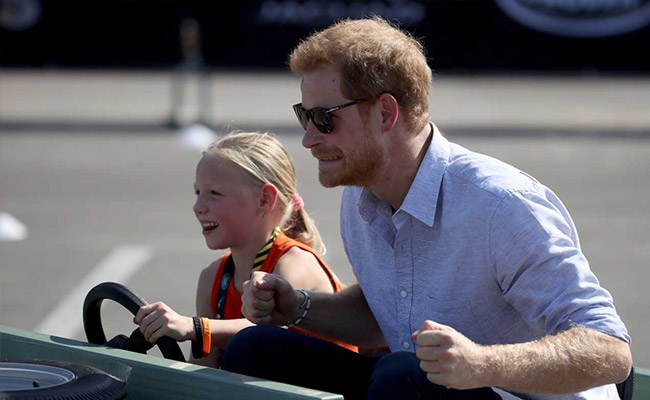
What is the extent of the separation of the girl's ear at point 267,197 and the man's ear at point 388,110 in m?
0.73

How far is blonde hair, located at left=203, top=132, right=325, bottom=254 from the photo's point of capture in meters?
3.49

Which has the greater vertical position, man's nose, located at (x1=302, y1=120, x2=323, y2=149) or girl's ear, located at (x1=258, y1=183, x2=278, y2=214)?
man's nose, located at (x1=302, y1=120, x2=323, y2=149)

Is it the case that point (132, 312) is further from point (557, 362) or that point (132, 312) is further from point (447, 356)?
point (557, 362)

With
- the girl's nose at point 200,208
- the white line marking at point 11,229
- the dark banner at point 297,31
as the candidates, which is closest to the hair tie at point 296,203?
the girl's nose at point 200,208

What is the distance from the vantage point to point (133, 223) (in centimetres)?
878

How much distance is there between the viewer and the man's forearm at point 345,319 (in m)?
3.16

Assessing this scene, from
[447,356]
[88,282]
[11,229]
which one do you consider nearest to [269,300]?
[447,356]

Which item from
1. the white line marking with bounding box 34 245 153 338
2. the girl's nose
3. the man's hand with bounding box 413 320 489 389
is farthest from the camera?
the white line marking with bounding box 34 245 153 338

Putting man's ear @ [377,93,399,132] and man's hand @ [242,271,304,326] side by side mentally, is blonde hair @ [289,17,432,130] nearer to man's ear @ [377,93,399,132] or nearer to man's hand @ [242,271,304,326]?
man's ear @ [377,93,399,132]

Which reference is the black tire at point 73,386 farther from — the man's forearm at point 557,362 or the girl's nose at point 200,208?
the girl's nose at point 200,208

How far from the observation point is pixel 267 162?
354cm

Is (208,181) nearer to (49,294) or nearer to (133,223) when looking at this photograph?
(49,294)

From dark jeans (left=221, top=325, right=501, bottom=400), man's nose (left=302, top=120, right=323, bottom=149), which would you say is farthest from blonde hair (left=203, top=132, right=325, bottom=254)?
dark jeans (left=221, top=325, right=501, bottom=400)

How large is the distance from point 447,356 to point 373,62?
0.83 m
